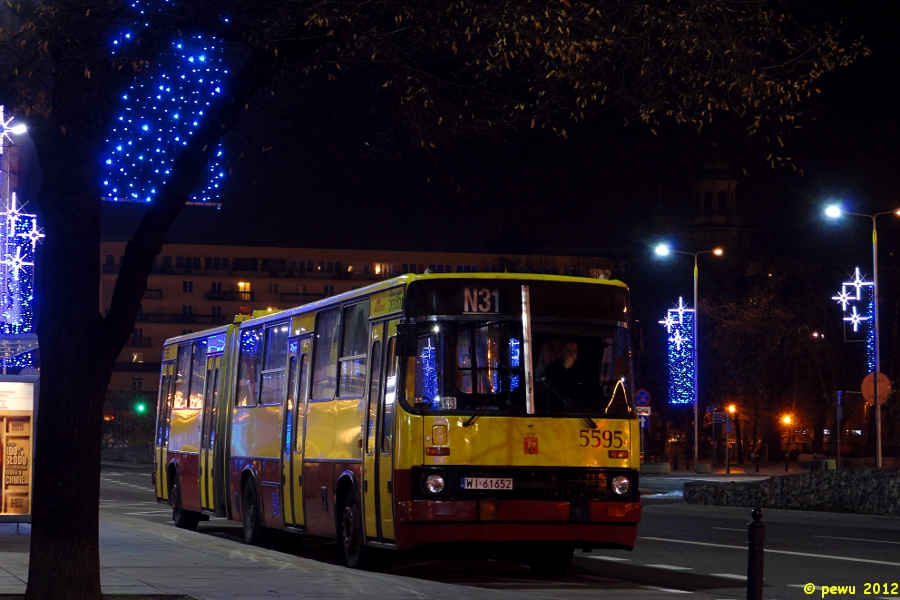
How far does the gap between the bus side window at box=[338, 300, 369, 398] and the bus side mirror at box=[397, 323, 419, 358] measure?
6.03 feet

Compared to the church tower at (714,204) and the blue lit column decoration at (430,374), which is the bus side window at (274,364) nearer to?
the blue lit column decoration at (430,374)

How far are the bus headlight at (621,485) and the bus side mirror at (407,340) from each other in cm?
257

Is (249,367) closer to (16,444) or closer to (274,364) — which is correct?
(274,364)

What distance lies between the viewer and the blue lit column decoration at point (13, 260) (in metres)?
28.0

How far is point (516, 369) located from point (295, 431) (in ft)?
15.3

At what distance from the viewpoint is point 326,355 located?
18.0m

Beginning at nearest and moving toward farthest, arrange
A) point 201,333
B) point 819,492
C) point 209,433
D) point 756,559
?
point 756,559 < point 209,433 < point 201,333 < point 819,492

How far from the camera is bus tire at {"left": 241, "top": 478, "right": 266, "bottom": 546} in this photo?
Result: 20.1m

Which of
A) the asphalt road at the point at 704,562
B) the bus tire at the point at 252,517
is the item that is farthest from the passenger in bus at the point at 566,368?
the bus tire at the point at 252,517

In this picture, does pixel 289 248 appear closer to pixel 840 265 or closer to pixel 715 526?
pixel 840 265

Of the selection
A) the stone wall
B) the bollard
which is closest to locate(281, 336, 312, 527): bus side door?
the bollard

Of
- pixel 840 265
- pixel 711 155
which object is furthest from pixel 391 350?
pixel 711 155

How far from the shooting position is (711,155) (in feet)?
466

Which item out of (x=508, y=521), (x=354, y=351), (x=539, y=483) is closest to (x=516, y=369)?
(x=539, y=483)
